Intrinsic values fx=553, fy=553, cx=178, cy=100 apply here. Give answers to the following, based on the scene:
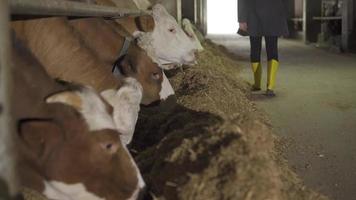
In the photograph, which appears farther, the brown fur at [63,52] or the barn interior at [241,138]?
the brown fur at [63,52]

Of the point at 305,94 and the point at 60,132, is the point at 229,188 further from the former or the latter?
the point at 305,94

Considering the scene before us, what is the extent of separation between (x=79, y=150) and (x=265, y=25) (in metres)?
4.32

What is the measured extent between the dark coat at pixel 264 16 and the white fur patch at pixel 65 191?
4.27 metres

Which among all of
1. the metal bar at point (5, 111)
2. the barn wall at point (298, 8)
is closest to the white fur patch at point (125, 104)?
the metal bar at point (5, 111)

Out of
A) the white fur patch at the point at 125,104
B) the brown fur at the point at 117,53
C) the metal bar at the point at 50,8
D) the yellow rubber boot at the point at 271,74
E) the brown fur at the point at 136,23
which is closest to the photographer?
the metal bar at the point at 50,8

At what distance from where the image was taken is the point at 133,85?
9.53 ft

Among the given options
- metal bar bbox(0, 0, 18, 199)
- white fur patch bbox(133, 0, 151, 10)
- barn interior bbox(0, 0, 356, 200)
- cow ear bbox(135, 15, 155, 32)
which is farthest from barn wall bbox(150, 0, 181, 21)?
metal bar bbox(0, 0, 18, 199)

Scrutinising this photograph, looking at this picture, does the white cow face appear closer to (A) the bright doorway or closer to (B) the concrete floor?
(B) the concrete floor

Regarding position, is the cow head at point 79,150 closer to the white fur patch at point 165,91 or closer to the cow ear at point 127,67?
the cow ear at point 127,67

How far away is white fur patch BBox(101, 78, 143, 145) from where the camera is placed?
2.70 metres

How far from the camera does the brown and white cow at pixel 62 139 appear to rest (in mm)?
1868

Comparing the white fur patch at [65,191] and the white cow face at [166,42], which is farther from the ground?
the white cow face at [166,42]

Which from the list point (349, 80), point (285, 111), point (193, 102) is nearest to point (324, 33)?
point (349, 80)

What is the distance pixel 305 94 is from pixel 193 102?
212cm
